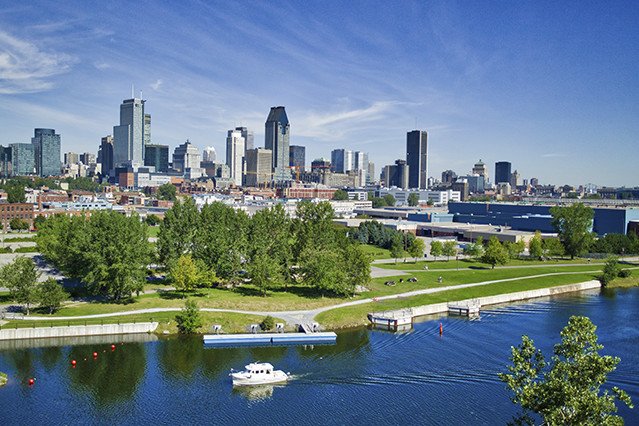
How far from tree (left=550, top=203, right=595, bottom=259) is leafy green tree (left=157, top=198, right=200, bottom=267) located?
6150 centimetres

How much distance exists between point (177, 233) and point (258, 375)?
1320 inches

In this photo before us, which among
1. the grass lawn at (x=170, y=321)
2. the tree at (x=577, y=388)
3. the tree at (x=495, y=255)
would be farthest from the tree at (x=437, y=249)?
the tree at (x=577, y=388)

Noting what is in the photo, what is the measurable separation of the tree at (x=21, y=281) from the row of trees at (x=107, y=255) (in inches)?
186

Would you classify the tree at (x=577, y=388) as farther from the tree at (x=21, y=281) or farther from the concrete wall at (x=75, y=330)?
the tree at (x=21, y=281)

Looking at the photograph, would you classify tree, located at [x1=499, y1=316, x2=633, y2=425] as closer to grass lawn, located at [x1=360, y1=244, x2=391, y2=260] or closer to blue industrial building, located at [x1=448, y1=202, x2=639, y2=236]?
grass lawn, located at [x1=360, y1=244, x2=391, y2=260]

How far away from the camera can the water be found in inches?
1321

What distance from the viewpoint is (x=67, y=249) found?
62.3m

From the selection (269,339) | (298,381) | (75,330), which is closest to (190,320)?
(269,339)

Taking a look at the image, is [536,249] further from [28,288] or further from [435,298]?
[28,288]

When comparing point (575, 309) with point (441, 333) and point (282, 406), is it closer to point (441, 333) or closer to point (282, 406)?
point (441, 333)

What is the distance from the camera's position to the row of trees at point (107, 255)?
176 feet

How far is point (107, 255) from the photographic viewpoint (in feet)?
180

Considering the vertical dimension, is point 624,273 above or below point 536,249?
below

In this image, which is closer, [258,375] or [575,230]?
[258,375]
